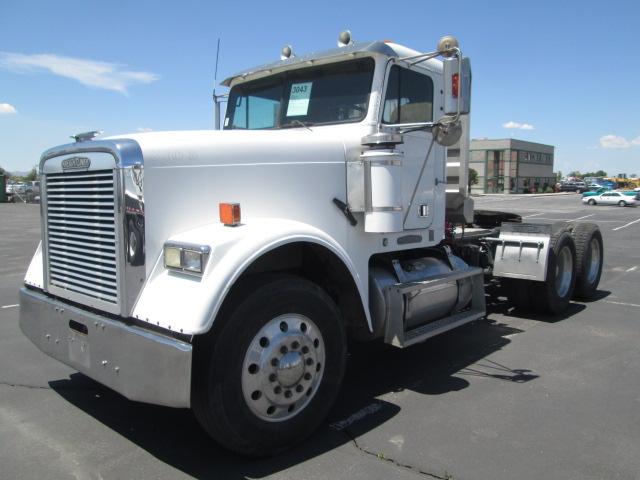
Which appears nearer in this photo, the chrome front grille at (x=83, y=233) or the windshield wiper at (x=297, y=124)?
the chrome front grille at (x=83, y=233)

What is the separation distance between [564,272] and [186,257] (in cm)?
592

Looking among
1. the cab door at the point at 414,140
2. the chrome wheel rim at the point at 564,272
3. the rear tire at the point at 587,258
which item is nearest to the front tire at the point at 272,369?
the cab door at the point at 414,140

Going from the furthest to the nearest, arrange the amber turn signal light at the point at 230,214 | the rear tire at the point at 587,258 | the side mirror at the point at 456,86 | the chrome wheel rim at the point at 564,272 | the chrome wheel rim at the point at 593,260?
the chrome wheel rim at the point at 593,260 < the rear tire at the point at 587,258 < the chrome wheel rim at the point at 564,272 < the side mirror at the point at 456,86 < the amber turn signal light at the point at 230,214

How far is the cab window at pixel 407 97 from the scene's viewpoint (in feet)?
14.7

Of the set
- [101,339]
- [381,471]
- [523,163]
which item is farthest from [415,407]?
[523,163]

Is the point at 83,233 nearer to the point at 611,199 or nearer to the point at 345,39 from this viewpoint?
the point at 345,39

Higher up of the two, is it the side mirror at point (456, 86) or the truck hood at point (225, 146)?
the side mirror at point (456, 86)

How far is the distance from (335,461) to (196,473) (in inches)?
32.4

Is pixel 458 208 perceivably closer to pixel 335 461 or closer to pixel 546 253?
pixel 546 253

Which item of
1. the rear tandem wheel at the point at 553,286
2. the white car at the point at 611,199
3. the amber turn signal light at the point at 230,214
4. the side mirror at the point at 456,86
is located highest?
the side mirror at the point at 456,86

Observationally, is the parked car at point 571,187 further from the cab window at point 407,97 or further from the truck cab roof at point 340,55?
the truck cab roof at point 340,55

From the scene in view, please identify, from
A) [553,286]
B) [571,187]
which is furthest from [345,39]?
[571,187]

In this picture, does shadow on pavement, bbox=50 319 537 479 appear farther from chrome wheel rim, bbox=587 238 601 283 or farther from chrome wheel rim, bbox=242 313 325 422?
chrome wheel rim, bbox=587 238 601 283

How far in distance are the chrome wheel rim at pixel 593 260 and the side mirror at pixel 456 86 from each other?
4.82m
